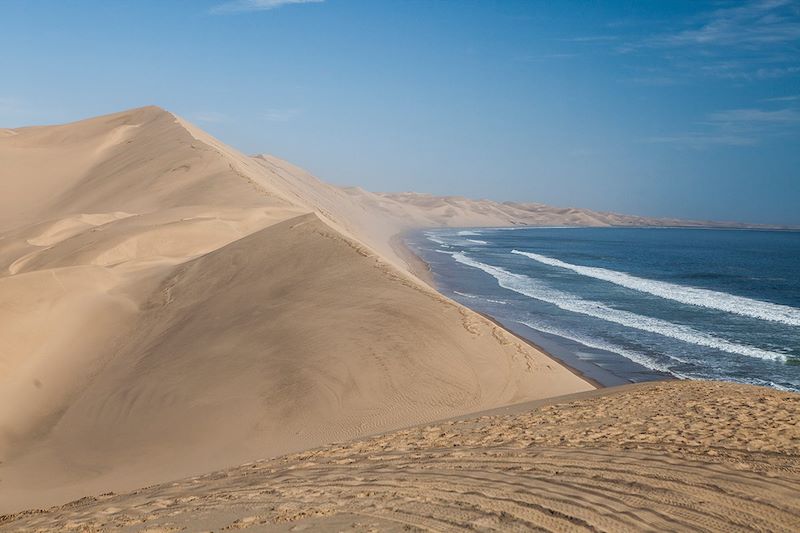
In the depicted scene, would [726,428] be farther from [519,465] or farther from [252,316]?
[252,316]

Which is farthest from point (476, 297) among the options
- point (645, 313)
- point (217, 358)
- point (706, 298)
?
point (217, 358)

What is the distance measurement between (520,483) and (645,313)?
21.1 metres

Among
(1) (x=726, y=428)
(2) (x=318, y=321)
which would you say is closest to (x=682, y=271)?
(2) (x=318, y=321)

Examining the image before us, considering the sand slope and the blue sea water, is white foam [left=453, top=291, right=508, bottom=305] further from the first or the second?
the sand slope

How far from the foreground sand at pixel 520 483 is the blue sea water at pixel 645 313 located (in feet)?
25.7

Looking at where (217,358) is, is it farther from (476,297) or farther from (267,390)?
(476,297)

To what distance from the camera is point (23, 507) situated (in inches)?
304

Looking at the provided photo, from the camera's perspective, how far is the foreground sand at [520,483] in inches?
188

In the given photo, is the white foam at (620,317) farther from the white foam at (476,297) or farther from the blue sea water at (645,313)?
the white foam at (476,297)

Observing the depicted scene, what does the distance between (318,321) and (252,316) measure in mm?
1793

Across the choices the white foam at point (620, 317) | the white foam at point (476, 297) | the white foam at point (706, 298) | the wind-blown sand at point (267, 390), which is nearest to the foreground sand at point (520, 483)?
the wind-blown sand at point (267, 390)

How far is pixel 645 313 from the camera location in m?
25.0

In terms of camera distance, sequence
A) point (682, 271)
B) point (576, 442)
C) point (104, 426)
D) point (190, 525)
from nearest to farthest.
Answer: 1. point (190, 525)
2. point (576, 442)
3. point (104, 426)
4. point (682, 271)

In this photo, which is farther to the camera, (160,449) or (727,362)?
(727,362)
